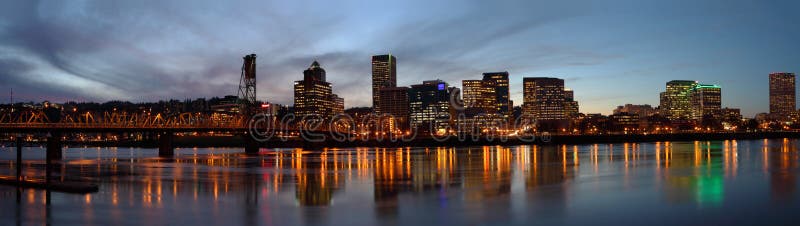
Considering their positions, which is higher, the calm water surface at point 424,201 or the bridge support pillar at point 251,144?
the bridge support pillar at point 251,144

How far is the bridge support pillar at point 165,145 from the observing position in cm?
9538

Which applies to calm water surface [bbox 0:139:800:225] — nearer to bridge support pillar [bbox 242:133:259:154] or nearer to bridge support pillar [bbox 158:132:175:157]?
bridge support pillar [bbox 158:132:175:157]

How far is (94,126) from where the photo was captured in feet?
295

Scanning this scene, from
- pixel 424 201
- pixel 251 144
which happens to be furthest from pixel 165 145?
pixel 424 201

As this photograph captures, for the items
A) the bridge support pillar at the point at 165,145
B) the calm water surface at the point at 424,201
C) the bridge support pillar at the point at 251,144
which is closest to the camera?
the calm water surface at the point at 424,201

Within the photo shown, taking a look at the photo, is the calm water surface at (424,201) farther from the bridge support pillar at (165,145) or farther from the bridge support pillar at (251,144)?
the bridge support pillar at (251,144)

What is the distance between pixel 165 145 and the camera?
97125 mm

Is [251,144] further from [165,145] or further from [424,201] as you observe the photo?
[424,201]

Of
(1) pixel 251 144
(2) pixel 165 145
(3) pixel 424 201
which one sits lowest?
(3) pixel 424 201

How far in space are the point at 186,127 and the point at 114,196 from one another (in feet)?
242

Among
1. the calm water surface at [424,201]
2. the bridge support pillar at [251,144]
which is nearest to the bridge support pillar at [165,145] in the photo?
the bridge support pillar at [251,144]

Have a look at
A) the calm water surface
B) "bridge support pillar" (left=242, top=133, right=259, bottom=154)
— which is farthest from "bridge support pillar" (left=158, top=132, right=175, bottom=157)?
the calm water surface

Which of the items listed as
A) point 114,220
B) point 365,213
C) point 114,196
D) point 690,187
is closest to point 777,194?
point 690,187

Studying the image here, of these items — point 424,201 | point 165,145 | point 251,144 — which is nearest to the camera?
point 424,201
